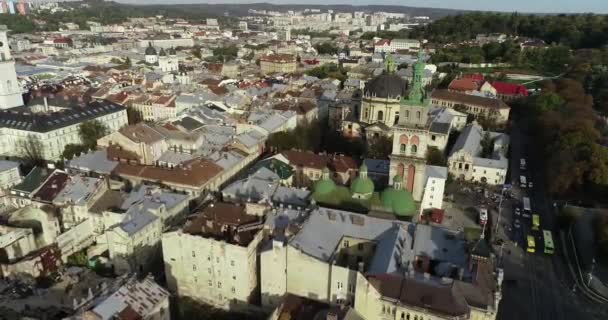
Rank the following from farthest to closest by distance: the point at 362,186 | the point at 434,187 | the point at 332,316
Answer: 1. the point at 434,187
2. the point at 362,186
3. the point at 332,316

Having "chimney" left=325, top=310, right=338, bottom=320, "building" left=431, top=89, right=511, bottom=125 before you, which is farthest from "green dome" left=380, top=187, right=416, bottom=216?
"building" left=431, top=89, right=511, bottom=125

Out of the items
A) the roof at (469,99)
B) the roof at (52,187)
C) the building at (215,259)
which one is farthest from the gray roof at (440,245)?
the roof at (469,99)

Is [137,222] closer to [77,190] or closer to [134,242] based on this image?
[134,242]

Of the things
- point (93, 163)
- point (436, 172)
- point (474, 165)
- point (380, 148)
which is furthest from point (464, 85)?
point (93, 163)

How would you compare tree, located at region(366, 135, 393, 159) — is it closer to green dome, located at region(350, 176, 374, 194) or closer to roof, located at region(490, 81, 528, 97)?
green dome, located at region(350, 176, 374, 194)

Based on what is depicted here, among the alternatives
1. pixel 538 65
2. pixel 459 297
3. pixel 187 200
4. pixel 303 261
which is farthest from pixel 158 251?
pixel 538 65

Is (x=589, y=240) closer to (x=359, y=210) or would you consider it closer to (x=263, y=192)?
(x=359, y=210)
